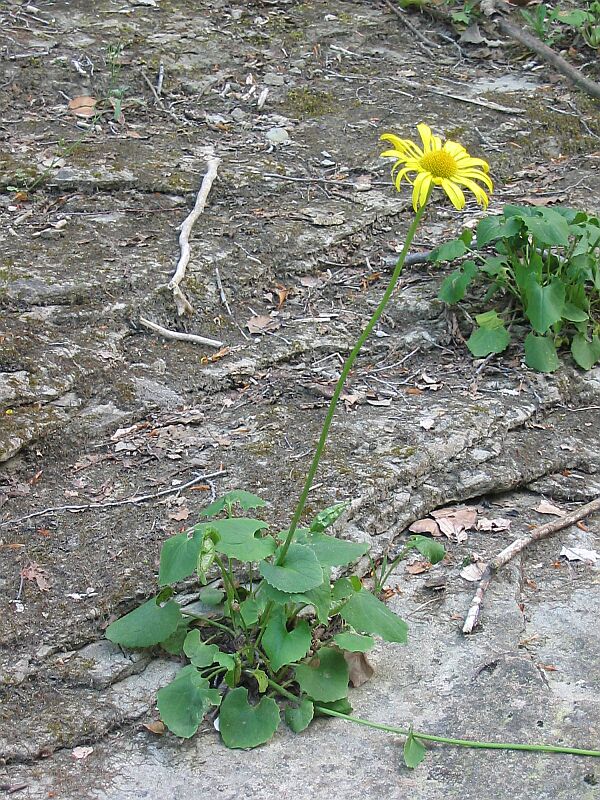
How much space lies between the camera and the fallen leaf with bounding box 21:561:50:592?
268 cm

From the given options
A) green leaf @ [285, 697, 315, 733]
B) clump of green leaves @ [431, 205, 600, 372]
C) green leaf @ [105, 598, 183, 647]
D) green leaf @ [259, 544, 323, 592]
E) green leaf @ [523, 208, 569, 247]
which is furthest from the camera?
clump of green leaves @ [431, 205, 600, 372]

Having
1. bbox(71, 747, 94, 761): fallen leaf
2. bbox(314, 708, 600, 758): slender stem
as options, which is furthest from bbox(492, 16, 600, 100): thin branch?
bbox(71, 747, 94, 761): fallen leaf

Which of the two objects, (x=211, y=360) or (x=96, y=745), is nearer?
(x=96, y=745)

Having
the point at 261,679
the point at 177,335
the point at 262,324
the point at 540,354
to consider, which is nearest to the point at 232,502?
the point at 261,679

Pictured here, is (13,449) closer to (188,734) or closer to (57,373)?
(57,373)

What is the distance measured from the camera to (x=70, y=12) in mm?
5676

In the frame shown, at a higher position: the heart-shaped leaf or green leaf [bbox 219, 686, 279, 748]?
the heart-shaped leaf

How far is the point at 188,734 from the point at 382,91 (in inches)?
167

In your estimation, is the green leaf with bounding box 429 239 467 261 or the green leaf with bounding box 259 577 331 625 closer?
the green leaf with bounding box 259 577 331 625

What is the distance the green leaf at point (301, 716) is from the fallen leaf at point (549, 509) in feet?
3.96

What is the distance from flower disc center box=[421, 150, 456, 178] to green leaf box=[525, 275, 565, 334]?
1776mm

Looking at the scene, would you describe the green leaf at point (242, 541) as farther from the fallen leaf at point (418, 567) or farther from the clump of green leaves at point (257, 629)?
the fallen leaf at point (418, 567)

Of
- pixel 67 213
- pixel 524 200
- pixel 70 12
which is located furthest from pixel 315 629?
pixel 70 12

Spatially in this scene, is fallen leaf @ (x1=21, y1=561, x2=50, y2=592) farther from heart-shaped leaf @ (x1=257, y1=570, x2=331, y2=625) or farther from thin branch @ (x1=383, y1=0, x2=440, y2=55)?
thin branch @ (x1=383, y1=0, x2=440, y2=55)
